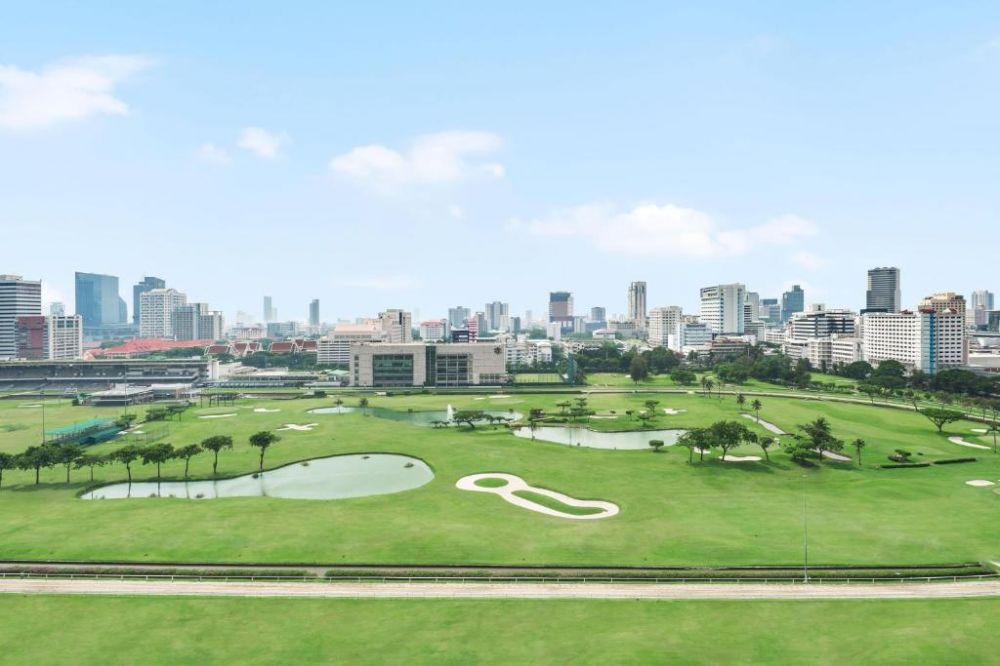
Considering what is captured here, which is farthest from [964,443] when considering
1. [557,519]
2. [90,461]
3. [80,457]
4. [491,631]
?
[80,457]

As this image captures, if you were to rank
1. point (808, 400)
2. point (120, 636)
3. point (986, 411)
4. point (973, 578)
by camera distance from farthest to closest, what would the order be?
1. point (808, 400)
2. point (986, 411)
3. point (973, 578)
4. point (120, 636)

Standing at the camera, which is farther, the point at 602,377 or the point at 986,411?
the point at 602,377

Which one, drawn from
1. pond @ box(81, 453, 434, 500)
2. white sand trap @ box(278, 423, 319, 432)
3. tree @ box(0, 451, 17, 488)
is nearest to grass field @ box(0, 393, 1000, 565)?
tree @ box(0, 451, 17, 488)

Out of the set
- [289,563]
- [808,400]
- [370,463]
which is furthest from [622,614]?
[808,400]

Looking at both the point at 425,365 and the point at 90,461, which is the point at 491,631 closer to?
the point at 90,461

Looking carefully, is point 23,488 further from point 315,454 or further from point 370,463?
point 370,463

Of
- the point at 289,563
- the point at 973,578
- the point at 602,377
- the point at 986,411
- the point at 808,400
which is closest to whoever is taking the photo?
the point at 973,578
